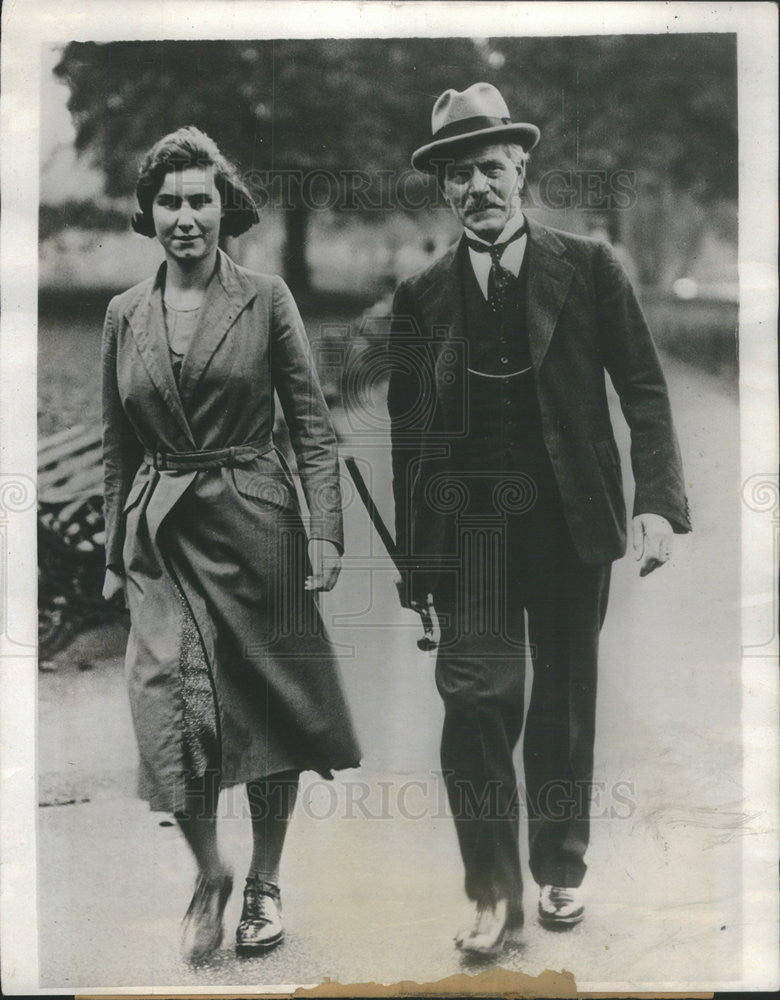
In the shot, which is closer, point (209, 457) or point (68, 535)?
point (209, 457)

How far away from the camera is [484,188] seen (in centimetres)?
313

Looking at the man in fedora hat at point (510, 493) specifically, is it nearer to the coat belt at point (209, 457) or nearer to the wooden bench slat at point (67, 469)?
the coat belt at point (209, 457)

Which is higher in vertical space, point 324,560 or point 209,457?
point 209,457

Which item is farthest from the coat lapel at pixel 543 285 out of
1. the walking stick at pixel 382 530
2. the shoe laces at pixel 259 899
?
the shoe laces at pixel 259 899

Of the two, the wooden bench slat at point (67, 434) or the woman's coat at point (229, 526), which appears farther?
the wooden bench slat at point (67, 434)

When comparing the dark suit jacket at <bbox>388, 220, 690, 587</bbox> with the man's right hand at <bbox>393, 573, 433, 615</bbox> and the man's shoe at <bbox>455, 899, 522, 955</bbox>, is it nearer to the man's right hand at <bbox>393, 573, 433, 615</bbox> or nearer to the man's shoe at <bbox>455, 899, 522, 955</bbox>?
the man's right hand at <bbox>393, 573, 433, 615</bbox>

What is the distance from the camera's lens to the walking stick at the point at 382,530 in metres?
3.10

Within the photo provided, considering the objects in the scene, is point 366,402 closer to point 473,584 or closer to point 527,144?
point 473,584

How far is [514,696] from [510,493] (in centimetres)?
67

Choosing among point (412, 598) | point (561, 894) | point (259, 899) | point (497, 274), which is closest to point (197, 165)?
point (497, 274)

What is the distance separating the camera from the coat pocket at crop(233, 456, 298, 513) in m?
3.07

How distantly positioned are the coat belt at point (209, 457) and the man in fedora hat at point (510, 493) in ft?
1.60

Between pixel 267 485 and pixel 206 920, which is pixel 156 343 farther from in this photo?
pixel 206 920

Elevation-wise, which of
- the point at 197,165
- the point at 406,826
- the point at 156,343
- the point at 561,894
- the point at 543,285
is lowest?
the point at 561,894
